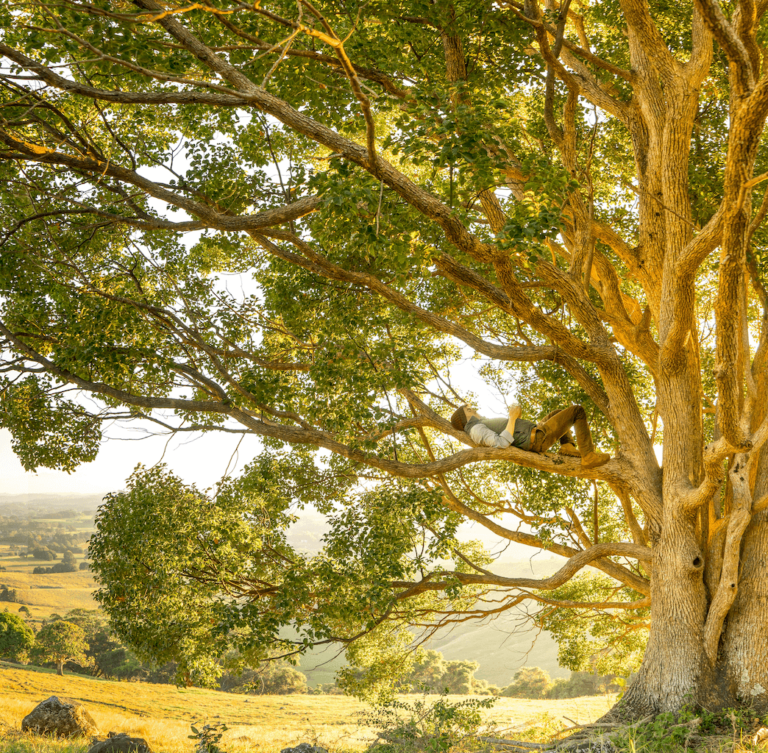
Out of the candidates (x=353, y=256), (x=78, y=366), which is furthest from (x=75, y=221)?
(x=353, y=256)

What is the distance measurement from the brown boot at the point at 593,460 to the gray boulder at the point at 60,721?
43.1 ft

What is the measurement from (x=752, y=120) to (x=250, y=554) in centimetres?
773

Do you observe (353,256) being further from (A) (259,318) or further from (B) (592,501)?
(B) (592,501)

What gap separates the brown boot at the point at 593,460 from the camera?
247 inches

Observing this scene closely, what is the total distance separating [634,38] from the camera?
6.75 m

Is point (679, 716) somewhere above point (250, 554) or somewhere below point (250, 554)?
below

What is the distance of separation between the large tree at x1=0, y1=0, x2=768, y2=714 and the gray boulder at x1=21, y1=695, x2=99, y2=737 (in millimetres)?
7978

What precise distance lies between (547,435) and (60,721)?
14.4 m

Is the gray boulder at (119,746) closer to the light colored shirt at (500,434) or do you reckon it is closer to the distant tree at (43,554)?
the light colored shirt at (500,434)

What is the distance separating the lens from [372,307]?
7.30 m

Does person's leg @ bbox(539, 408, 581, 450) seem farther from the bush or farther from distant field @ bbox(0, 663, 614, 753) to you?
distant field @ bbox(0, 663, 614, 753)

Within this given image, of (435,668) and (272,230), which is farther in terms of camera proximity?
(435,668)

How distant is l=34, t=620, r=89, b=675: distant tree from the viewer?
1182 inches

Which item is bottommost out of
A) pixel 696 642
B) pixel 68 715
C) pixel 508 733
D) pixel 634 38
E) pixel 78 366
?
pixel 68 715
